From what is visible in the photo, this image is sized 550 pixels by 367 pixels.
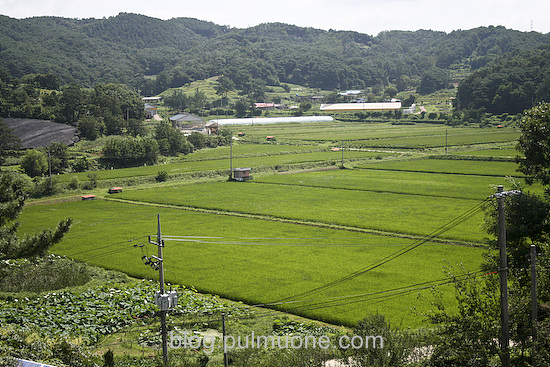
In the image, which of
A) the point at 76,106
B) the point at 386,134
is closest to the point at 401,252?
the point at 76,106

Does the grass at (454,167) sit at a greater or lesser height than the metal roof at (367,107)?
lesser

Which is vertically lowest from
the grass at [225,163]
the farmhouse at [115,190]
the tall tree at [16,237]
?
the farmhouse at [115,190]

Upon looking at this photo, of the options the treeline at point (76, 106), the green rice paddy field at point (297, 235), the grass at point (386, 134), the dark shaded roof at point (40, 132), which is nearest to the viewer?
the green rice paddy field at point (297, 235)

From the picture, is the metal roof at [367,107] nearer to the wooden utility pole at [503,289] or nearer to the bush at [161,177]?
the bush at [161,177]

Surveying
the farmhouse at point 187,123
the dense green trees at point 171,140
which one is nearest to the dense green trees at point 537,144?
the dense green trees at point 171,140

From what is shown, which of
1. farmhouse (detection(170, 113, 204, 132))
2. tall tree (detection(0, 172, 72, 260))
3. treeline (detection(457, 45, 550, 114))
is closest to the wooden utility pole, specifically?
tall tree (detection(0, 172, 72, 260))

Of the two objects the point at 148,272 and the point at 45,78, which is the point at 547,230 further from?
the point at 45,78

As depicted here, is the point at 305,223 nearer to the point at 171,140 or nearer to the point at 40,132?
the point at 171,140

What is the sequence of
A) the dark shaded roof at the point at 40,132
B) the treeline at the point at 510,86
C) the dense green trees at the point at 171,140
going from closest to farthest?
the dark shaded roof at the point at 40,132
the dense green trees at the point at 171,140
the treeline at the point at 510,86
